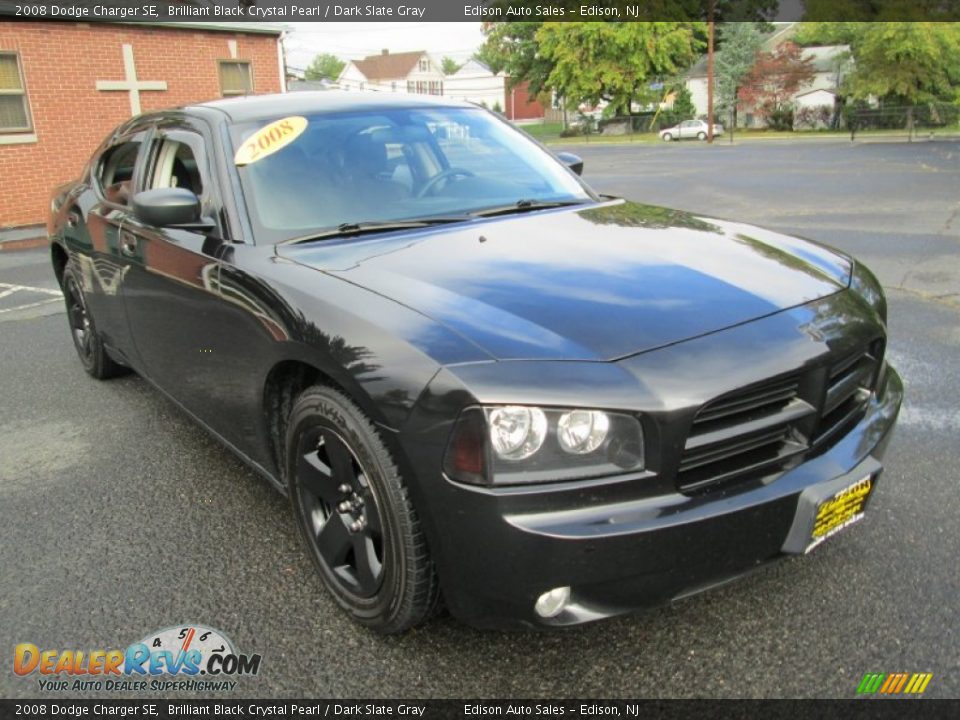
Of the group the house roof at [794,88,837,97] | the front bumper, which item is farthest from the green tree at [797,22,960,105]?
the front bumper

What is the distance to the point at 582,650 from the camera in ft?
7.75

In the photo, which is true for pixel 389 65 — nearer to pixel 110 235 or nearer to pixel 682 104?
pixel 682 104

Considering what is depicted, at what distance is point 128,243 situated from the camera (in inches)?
147

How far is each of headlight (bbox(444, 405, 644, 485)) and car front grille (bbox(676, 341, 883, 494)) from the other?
0.16m

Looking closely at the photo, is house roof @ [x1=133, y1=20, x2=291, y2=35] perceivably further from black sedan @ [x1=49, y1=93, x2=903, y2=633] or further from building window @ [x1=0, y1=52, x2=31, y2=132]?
black sedan @ [x1=49, y1=93, x2=903, y2=633]

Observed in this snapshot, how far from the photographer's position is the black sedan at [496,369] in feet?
6.35

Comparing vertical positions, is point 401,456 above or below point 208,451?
above

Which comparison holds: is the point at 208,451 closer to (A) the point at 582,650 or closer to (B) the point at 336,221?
(B) the point at 336,221

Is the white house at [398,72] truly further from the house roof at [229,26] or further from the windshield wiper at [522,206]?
the windshield wiper at [522,206]

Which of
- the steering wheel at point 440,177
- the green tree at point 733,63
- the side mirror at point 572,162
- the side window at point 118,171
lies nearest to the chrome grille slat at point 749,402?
the steering wheel at point 440,177

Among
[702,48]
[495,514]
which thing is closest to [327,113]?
[495,514]

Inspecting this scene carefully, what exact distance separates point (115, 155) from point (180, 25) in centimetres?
1263

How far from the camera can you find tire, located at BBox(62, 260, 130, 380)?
478 cm

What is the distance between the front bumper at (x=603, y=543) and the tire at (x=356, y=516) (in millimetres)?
125
